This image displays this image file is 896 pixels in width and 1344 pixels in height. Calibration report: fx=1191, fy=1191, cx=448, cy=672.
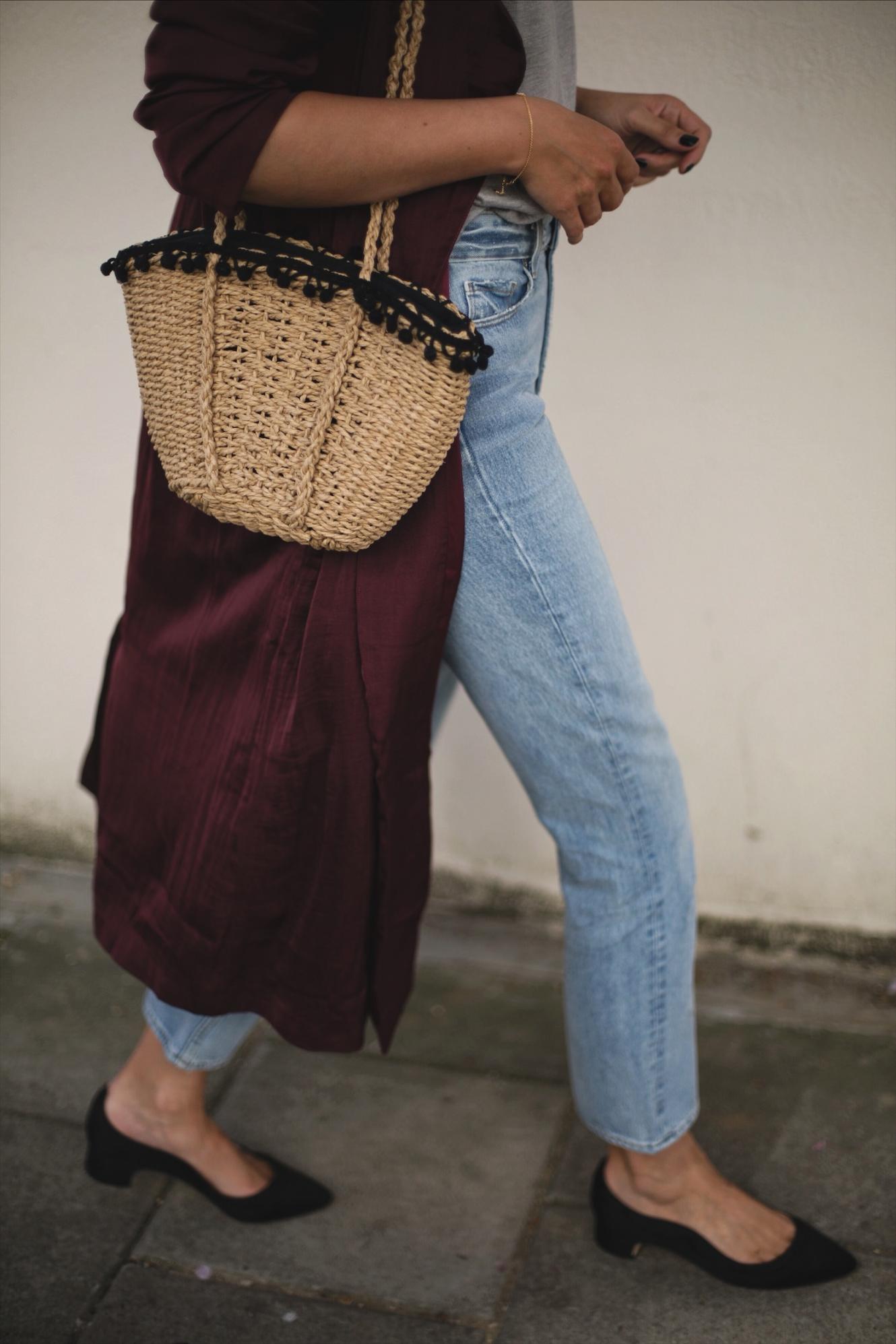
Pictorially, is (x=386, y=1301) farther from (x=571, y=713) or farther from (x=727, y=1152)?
(x=571, y=713)

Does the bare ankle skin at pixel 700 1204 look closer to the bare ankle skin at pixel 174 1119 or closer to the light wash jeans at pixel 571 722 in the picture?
the light wash jeans at pixel 571 722

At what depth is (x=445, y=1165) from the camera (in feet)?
5.85

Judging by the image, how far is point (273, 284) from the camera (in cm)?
114

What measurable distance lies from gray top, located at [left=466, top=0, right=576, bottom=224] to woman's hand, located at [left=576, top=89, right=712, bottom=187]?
16 centimetres

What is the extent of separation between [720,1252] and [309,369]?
120 centimetres

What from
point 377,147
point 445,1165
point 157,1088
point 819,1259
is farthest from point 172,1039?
point 377,147

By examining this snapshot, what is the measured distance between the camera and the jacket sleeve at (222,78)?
1.02 m

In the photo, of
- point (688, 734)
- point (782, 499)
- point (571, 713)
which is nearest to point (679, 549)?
point (782, 499)

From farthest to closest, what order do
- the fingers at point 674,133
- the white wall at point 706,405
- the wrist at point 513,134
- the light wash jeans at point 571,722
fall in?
the white wall at point 706,405
the fingers at point 674,133
the light wash jeans at point 571,722
the wrist at point 513,134

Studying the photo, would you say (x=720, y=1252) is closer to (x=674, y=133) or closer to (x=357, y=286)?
(x=357, y=286)

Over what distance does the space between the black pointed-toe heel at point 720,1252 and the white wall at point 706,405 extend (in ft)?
2.39

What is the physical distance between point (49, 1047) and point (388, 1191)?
67cm

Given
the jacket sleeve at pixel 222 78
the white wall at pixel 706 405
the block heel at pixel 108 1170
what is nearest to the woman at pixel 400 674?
the jacket sleeve at pixel 222 78

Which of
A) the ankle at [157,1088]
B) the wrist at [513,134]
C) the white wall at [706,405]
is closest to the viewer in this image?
the wrist at [513,134]
